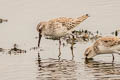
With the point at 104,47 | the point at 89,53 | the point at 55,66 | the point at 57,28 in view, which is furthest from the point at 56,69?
the point at 57,28

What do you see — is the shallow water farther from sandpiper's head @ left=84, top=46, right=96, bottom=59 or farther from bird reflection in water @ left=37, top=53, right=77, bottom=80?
sandpiper's head @ left=84, top=46, right=96, bottom=59

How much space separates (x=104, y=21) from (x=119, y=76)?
9014mm

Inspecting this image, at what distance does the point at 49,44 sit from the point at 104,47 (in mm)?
3212

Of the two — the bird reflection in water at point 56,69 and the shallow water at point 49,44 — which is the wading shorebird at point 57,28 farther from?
the bird reflection in water at point 56,69

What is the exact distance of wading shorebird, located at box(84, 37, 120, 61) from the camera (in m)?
17.5

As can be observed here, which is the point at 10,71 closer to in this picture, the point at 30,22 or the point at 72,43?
the point at 72,43

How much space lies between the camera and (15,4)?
28.3 meters

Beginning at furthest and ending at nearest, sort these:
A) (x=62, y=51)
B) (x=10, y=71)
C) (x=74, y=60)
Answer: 1. (x=62, y=51)
2. (x=74, y=60)
3. (x=10, y=71)

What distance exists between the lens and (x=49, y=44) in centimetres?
2044

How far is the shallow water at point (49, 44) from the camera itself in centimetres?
1577

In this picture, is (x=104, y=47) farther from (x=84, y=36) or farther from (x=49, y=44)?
(x=84, y=36)

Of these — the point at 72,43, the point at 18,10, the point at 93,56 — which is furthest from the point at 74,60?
the point at 18,10

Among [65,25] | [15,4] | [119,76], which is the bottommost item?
[119,76]

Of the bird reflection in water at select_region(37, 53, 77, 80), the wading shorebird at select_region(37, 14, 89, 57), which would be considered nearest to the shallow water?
the bird reflection in water at select_region(37, 53, 77, 80)
